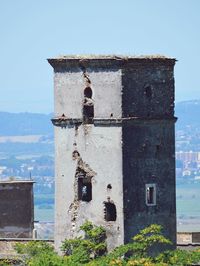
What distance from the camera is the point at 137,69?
48.6m

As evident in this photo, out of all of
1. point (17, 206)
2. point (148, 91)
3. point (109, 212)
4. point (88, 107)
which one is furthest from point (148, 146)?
point (17, 206)

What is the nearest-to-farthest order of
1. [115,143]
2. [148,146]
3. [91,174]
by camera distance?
[115,143]
[148,146]
[91,174]

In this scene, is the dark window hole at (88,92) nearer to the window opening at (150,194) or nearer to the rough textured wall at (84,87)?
the rough textured wall at (84,87)

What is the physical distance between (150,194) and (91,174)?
1.83m

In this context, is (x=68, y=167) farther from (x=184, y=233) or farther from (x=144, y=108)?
(x=184, y=233)

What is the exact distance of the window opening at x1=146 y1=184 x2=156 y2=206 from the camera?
161 ft

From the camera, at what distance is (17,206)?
59.9m

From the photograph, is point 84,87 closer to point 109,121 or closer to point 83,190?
point 109,121

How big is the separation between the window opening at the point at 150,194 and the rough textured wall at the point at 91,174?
1004 mm

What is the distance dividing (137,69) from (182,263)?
5745mm

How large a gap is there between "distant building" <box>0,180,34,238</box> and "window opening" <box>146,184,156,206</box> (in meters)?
11.2

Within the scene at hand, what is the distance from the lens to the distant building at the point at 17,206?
59.8 metres

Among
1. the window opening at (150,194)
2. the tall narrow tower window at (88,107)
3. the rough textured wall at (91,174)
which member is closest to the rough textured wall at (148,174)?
the window opening at (150,194)

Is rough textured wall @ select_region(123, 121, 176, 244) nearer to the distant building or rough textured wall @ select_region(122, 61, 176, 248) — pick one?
rough textured wall @ select_region(122, 61, 176, 248)
